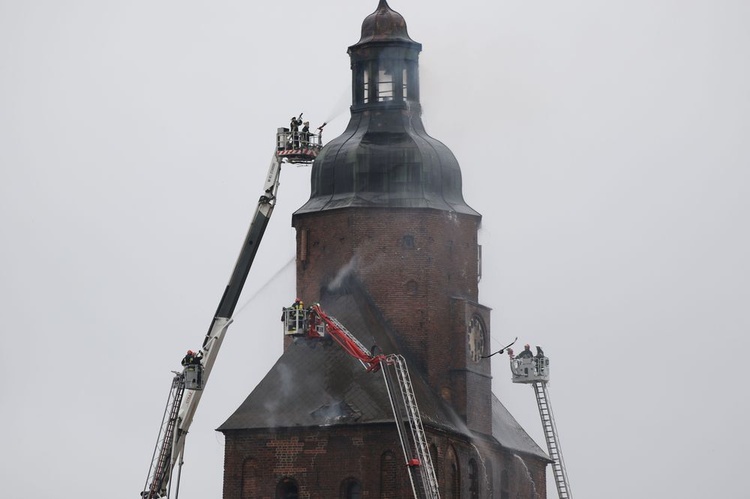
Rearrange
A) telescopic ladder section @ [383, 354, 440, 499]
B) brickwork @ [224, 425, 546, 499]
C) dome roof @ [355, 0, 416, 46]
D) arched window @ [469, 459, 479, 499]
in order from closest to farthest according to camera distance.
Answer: telescopic ladder section @ [383, 354, 440, 499], brickwork @ [224, 425, 546, 499], arched window @ [469, 459, 479, 499], dome roof @ [355, 0, 416, 46]

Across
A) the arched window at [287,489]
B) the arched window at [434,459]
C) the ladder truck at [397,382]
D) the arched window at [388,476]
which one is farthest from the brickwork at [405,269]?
the arched window at [287,489]

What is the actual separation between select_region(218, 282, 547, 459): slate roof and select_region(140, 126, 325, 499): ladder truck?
9.94 ft

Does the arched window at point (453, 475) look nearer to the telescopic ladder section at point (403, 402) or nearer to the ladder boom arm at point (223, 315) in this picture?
the telescopic ladder section at point (403, 402)

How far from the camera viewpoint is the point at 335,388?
131 meters

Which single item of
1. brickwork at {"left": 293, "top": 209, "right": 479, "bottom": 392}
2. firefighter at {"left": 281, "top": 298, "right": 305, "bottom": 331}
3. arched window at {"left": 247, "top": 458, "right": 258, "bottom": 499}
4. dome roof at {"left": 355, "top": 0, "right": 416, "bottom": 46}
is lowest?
arched window at {"left": 247, "top": 458, "right": 258, "bottom": 499}

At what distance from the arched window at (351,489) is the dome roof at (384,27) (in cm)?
1874

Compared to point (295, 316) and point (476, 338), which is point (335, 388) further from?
point (476, 338)

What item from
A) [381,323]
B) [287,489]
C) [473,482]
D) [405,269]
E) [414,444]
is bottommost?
[287,489]

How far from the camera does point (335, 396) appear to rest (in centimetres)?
13050

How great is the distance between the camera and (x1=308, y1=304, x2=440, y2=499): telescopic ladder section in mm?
127688

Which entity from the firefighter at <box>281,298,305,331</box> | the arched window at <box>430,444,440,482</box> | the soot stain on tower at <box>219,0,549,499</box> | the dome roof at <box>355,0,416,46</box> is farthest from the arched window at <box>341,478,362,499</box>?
the dome roof at <box>355,0,416,46</box>

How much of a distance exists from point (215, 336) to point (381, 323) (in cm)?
682

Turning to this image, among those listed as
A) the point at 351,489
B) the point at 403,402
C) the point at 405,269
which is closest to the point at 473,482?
the point at 403,402

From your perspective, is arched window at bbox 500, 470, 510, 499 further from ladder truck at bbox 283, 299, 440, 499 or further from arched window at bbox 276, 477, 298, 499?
arched window at bbox 276, 477, 298, 499
